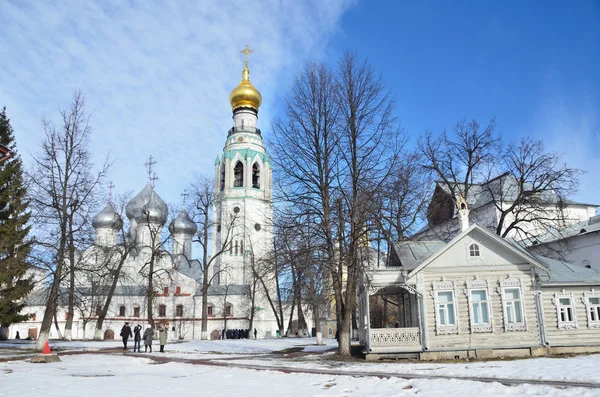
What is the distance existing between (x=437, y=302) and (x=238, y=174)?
44389 millimetres

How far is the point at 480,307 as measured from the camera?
20.2 m

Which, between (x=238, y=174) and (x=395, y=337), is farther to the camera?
(x=238, y=174)

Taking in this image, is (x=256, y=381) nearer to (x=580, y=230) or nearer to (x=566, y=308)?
(x=566, y=308)

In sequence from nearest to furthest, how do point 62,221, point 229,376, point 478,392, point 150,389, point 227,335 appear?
point 478,392 < point 150,389 < point 229,376 < point 62,221 < point 227,335

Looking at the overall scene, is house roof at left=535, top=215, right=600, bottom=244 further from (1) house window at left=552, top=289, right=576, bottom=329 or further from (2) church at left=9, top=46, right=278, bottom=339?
(2) church at left=9, top=46, right=278, bottom=339

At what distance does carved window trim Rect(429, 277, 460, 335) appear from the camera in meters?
20.0

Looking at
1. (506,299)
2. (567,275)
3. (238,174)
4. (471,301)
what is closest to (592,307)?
(567,275)

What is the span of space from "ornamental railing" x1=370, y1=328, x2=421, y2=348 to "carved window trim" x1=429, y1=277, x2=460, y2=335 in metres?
0.84

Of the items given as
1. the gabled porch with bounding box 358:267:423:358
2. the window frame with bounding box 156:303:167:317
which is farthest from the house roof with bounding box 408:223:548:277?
the window frame with bounding box 156:303:167:317

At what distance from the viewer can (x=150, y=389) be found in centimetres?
1176

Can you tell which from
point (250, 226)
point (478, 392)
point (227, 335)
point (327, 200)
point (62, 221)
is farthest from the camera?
point (250, 226)

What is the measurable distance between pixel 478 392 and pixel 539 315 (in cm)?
1094

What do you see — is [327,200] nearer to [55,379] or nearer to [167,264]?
[55,379]

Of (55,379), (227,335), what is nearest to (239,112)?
(227,335)
